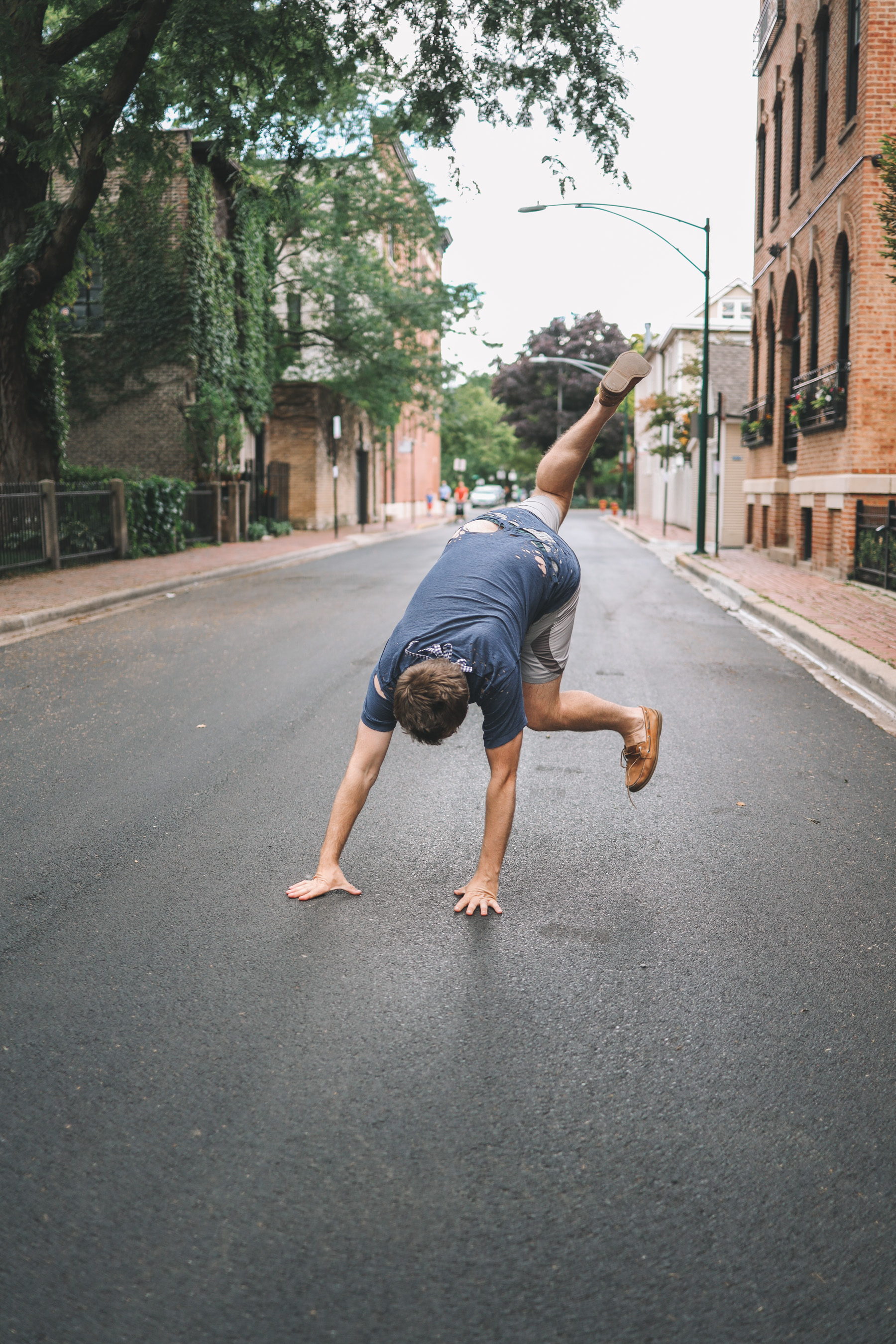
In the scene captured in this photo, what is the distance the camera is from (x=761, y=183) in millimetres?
25234

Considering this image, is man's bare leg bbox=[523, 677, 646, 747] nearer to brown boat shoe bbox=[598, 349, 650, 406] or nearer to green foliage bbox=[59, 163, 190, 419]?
brown boat shoe bbox=[598, 349, 650, 406]

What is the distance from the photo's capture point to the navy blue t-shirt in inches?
148

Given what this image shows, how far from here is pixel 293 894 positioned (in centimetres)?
438

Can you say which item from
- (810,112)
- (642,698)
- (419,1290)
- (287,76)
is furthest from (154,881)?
(810,112)

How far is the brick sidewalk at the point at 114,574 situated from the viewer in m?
14.1

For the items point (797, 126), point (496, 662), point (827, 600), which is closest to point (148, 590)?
point (827, 600)

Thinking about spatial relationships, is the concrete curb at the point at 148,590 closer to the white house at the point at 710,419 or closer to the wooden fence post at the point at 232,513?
the wooden fence post at the point at 232,513

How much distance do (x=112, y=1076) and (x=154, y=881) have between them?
157 centimetres

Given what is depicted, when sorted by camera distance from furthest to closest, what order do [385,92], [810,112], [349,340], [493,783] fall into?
1. [349,340]
2. [385,92]
3. [810,112]
4. [493,783]

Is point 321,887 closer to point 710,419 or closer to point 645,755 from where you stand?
point 645,755

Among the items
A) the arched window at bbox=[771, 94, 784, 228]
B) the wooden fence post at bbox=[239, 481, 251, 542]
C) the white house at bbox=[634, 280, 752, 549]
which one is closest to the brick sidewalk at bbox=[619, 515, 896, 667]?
the white house at bbox=[634, 280, 752, 549]

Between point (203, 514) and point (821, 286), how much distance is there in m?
13.8

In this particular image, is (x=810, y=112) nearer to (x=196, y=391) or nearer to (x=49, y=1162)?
(x=196, y=391)

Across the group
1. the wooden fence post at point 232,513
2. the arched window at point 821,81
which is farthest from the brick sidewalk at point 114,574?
the arched window at point 821,81
